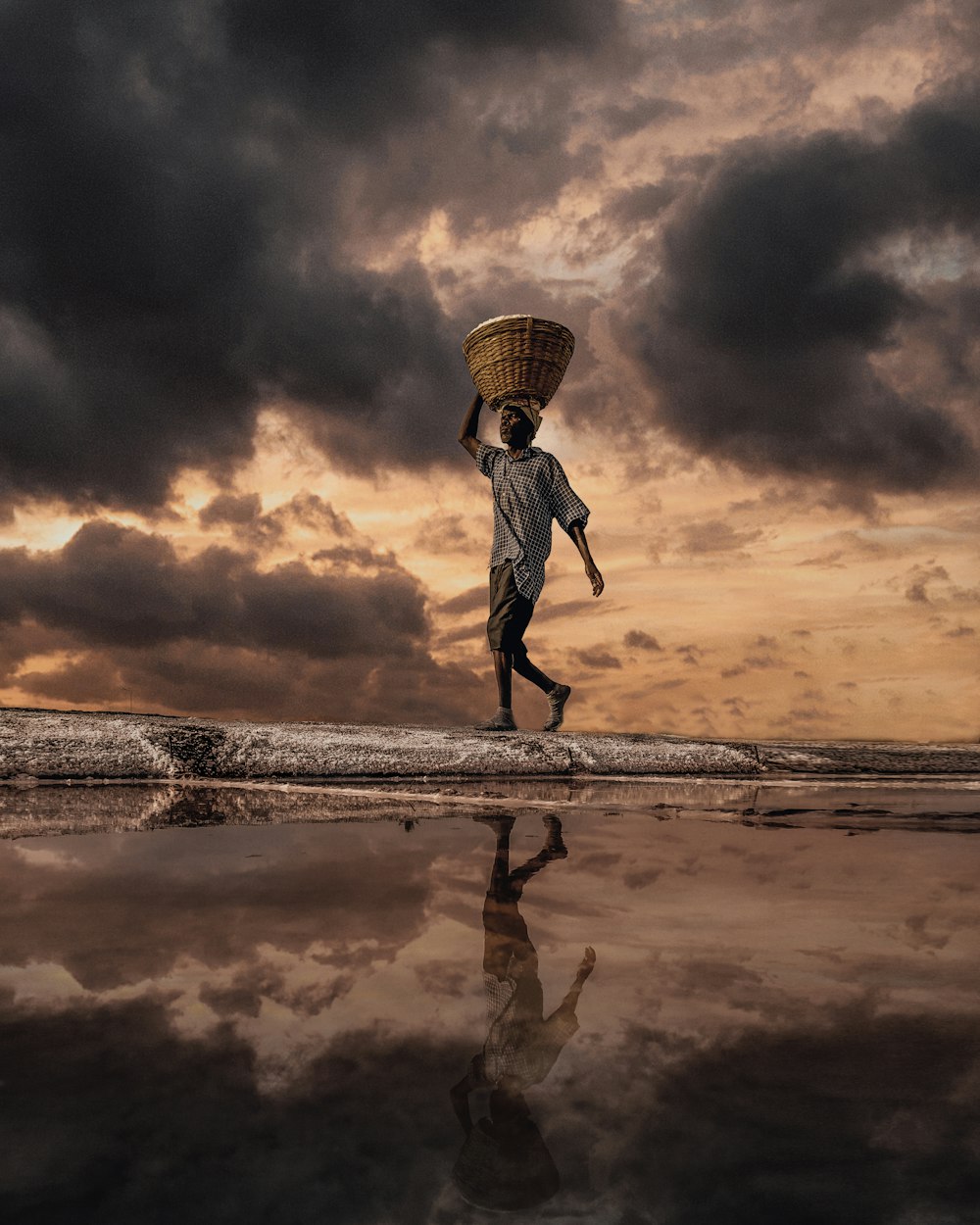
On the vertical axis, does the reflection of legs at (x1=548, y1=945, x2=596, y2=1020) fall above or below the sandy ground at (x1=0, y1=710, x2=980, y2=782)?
below

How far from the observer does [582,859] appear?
185 cm

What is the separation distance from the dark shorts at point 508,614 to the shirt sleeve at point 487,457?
0.67 meters

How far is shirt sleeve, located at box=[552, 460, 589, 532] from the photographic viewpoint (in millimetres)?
5285

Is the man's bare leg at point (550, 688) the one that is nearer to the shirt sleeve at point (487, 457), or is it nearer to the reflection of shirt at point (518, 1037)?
the shirt sleeve at point (487, 457)

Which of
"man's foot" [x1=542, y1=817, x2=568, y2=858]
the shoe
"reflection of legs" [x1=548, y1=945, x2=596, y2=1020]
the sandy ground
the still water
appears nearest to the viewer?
the still water

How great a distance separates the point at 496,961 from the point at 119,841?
1.32 meters

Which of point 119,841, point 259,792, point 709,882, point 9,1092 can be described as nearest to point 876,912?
point 709,882

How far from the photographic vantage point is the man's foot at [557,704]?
209 inches

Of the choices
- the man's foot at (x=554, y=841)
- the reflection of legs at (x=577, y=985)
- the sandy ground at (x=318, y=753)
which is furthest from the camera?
the sandy ground at (x=318, y=753)

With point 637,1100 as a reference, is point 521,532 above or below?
above

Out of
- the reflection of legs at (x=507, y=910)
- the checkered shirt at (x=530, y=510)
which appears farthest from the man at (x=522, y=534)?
the reflection of legs at (x=507, y=910)

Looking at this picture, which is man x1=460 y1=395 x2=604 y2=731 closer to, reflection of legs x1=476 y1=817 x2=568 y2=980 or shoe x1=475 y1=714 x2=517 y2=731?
shoe x1=475 y1=714 x2=517 y2=731

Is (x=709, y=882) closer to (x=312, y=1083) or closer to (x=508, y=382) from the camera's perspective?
(x=312, y=1083)

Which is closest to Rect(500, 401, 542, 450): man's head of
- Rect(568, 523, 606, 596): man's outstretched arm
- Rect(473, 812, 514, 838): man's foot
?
Rect(568, 523, 606, 596): man's outstretched arm
